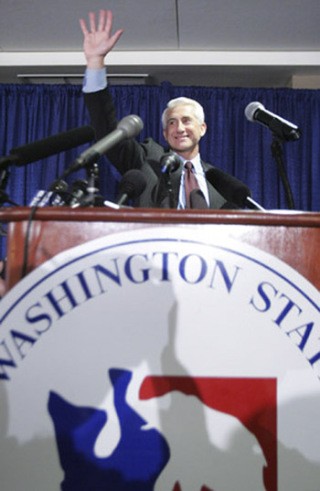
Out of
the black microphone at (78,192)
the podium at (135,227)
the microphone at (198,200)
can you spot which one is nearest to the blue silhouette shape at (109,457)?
the podium at (135,227)

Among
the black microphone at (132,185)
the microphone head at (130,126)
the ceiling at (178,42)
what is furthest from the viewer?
the ceiling at (178,42)

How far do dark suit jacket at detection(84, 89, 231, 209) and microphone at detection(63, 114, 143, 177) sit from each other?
1.85 ft

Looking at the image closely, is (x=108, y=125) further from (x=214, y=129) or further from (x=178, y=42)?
(x=214, y=129)

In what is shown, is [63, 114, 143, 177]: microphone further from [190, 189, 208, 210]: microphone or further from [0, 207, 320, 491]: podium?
[190, 189, 208, 210]: microphone

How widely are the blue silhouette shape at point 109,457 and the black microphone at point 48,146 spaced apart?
1.57 ft

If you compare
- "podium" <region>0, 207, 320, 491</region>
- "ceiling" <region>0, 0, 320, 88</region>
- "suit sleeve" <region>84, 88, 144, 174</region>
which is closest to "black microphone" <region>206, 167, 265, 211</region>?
"suit sleeve" <region>84, 88, 144, 174</region>

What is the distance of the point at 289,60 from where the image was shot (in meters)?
4.26

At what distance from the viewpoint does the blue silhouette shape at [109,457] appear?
1.00m

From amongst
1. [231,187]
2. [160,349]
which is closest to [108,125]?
[231,187]

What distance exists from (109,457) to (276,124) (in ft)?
4.10

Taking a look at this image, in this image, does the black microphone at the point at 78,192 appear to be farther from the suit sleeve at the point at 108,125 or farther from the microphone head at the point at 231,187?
the suit sleeve at the point at 108,125

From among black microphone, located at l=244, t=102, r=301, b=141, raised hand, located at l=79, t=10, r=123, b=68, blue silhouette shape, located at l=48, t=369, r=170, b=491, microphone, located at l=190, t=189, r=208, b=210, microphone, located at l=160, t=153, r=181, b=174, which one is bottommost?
blue silhouette shape, located at l=48, t=369, r=170, b=491

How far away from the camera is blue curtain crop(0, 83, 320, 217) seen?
4516 millimetres

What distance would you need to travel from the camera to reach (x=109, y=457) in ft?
3.32
